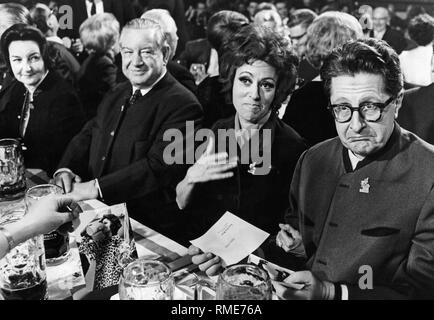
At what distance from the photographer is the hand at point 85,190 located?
231 cm

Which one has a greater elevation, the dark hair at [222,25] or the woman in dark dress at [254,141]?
the dark hair at [222,25]

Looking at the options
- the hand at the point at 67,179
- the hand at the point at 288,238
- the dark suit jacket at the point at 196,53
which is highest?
the dark suit jacket at the point at 196,53

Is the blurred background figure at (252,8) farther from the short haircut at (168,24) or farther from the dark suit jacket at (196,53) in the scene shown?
the short haircut at (168,24)

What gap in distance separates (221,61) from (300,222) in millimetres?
651

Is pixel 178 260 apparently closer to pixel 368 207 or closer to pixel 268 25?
pixel 368 207

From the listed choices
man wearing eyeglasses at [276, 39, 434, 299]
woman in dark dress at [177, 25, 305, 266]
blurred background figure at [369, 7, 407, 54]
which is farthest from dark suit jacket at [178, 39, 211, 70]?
blurred background figure at [369, 7, 407, 54]

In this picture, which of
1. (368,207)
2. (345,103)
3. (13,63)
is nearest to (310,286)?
(368,207)

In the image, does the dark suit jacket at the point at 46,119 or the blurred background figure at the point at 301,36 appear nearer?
the blurred background figure at the point at 301,36

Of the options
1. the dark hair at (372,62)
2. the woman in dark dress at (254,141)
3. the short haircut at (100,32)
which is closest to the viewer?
the dark hair at (372,62)

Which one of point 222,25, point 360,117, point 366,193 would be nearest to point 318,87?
point 360,117

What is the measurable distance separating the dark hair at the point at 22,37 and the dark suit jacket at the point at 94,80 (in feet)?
0.60

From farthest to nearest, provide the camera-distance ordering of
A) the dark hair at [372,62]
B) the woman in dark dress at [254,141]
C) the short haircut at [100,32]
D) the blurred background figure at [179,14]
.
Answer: the short haircut at [100,32], the blurred background figure at [179,14], the woman in dark dress at [254,141], the dark hair at [372,62]

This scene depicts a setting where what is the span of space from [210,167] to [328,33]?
66cm

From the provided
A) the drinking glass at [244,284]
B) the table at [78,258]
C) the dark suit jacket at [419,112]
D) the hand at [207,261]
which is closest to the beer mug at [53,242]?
the table at [78,258]
